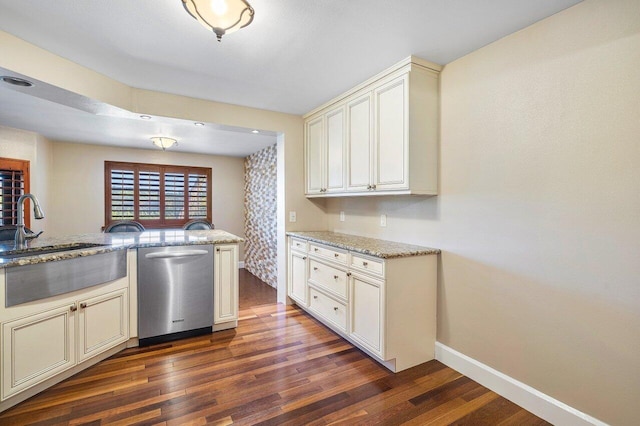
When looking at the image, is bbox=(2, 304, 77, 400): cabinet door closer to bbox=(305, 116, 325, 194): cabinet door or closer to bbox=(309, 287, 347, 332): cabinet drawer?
bbox=(309, 287, 347, 332): cabinet drawer

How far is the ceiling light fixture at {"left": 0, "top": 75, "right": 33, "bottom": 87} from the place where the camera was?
83.4 inches

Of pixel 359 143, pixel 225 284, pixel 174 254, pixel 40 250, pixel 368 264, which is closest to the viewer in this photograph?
pixel 40 250

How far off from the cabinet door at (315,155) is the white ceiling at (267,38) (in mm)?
509

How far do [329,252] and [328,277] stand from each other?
9.9 inches

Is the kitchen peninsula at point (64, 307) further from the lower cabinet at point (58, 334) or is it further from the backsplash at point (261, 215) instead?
the backsplash at point (261, 215)

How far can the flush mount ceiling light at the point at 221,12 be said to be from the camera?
1.53m

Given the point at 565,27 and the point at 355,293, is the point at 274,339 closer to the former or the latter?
the point at 355,293

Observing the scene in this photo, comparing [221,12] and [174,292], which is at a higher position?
[221,12]

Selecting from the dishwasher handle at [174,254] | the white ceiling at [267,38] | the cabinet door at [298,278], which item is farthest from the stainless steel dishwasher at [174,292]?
the white ceiling at [267,38]

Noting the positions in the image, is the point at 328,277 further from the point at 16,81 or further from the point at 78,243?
the point at 16,81

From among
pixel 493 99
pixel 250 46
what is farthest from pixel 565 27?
pixel 250 46

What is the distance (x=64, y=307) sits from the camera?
6.94 feet

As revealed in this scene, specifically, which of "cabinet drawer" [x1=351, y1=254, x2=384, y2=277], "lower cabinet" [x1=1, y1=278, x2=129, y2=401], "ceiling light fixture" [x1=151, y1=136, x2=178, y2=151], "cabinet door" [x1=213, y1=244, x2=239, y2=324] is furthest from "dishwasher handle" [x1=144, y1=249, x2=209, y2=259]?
"ceiling light fixture" [x1=151, y1=136, x2=178, y2=151]

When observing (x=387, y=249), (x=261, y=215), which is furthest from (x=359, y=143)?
(x=261, y=215)
